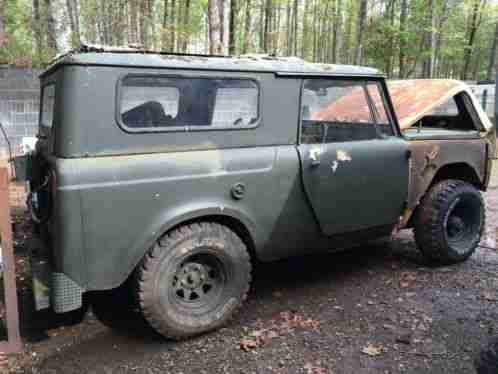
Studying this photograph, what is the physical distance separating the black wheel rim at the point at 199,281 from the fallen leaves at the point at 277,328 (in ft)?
1.17

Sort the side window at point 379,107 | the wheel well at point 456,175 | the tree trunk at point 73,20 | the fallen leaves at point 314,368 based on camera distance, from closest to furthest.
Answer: the fallen leaves at point 314,368, the side window at point 379,107, the wheel well at point 456,175, the tree trunk at point 73,20

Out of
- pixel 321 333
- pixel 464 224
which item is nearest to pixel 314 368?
pixel 321 333

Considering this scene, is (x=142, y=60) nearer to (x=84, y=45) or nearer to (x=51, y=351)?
(x=84, y=45)

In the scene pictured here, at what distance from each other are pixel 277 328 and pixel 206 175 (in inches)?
48.9

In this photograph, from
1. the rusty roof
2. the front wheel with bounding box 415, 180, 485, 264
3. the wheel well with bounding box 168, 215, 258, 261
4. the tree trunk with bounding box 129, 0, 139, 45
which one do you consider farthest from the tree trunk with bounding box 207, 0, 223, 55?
the tree trunk with bounding box 129, 0, 139, 45

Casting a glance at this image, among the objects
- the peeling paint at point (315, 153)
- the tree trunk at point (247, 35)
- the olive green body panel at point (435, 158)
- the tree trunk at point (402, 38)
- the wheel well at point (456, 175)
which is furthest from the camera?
the tree trunk at point (402, 38)

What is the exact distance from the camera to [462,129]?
4980mm

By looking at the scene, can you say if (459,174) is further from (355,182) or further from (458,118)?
(355,182)

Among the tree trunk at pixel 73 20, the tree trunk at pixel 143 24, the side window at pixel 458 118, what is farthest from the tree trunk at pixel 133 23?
the side window at pixel 458 118

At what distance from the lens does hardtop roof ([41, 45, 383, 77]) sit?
275cm

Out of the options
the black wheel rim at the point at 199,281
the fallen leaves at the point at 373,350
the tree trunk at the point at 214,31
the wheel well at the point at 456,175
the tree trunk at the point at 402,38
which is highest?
the tree trunk at the point at 402,38

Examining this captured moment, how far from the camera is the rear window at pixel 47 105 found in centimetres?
329

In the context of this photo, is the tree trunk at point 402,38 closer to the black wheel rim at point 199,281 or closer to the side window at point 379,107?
the side window at point 379,107

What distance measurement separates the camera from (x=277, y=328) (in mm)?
3357
